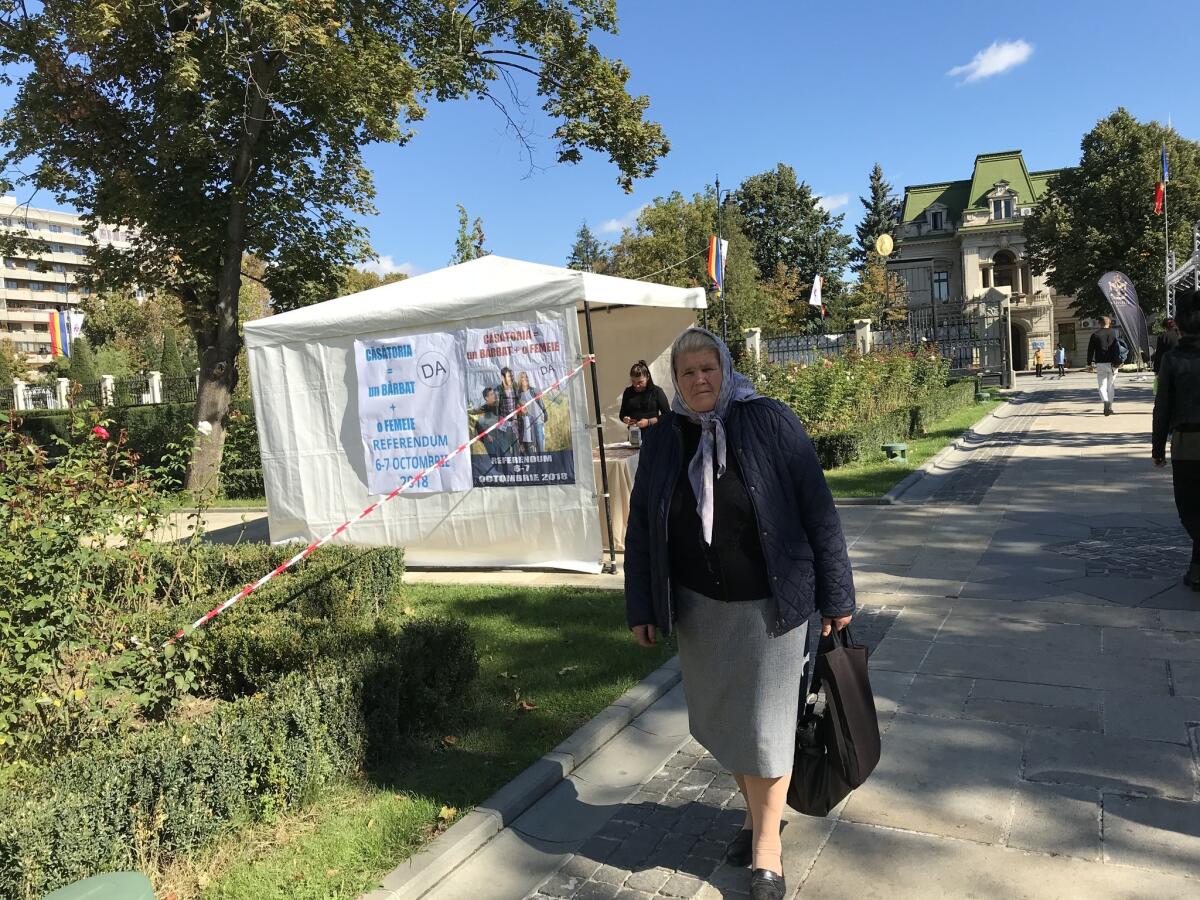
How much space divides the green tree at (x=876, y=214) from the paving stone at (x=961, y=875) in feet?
228

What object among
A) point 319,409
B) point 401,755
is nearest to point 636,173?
point 319,409

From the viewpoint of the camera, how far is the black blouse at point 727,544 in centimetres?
267

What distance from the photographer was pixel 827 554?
271 centimetres

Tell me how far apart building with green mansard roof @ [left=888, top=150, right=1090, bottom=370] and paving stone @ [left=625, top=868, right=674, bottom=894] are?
2451 inches

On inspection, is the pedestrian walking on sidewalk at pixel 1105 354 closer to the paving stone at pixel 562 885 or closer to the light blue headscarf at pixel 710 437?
the light blue headscarf at pixel 710 437

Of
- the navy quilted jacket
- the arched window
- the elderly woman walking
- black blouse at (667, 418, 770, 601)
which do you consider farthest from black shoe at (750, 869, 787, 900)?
the arched window

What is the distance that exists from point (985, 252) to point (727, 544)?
6982cm

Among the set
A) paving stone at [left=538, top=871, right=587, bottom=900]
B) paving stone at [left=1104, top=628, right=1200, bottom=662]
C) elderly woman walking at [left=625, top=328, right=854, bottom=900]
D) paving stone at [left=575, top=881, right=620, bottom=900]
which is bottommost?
paving stone at [left=538, top=871, right=587, bottom=900]

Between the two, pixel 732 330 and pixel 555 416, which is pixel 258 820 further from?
pixel 732 330

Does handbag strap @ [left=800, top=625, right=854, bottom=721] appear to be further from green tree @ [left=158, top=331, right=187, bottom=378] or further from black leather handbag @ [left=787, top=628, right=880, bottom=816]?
green tree @ [left=158, top=331, right=187, bottom=378]

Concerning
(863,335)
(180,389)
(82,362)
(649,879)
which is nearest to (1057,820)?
(649,879)

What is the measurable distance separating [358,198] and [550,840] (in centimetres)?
1647

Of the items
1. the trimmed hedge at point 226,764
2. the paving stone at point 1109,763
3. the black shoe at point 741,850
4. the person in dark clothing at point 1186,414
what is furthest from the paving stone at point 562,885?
the person in dark clothing at point 1186,414

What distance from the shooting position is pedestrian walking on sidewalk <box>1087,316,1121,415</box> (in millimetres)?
16281
